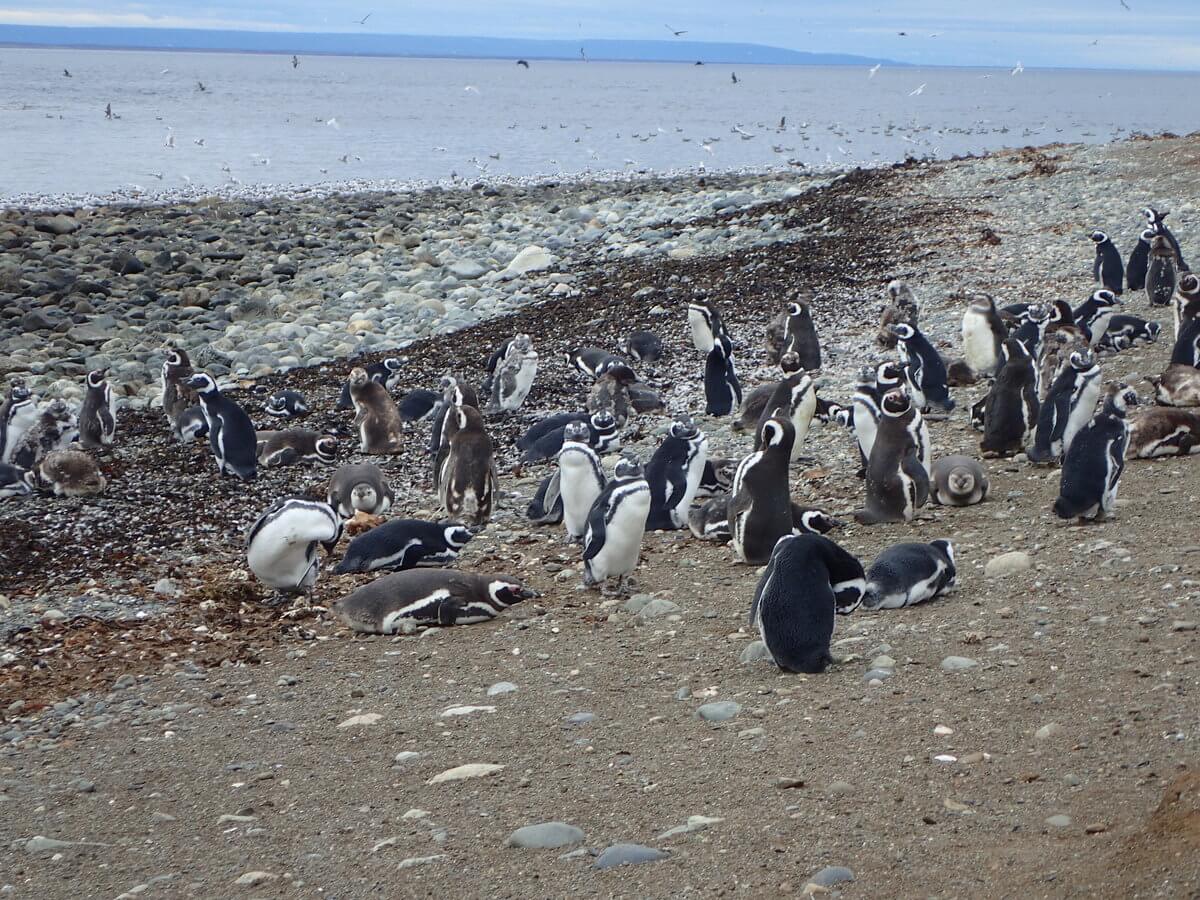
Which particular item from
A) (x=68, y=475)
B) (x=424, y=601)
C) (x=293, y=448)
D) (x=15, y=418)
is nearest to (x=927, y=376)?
(x=293, y=448)

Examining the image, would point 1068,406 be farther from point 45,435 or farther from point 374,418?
point 45,435

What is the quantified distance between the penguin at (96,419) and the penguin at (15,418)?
0.44 m

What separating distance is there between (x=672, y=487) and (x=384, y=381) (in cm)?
560

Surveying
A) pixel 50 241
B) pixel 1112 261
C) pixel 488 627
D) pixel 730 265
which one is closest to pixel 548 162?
pixel 50 241

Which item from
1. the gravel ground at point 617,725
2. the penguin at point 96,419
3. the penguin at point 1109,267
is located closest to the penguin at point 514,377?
the gravel ground at point 617,725

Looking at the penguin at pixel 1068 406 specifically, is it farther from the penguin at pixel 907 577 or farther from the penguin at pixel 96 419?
the penguin at pixel 96 419

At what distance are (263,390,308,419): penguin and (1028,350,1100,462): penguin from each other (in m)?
7.01

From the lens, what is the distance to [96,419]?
468 inches

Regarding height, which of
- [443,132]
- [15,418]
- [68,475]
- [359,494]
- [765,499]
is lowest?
[359,494]

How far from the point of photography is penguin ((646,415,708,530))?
27.5ft

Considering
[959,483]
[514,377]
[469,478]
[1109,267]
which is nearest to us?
[959,483]

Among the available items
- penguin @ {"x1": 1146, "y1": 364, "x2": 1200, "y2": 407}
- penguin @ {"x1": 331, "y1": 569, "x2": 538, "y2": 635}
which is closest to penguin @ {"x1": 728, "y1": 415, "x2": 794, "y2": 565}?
penguin @ {"x1": 331, "y1": 569, "x2": 538, "y2": 635}

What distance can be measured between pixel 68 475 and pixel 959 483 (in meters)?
6.44

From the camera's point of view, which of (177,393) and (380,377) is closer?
(177,393)
